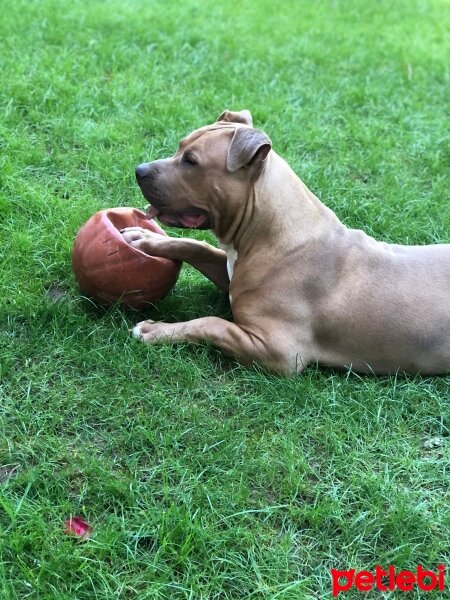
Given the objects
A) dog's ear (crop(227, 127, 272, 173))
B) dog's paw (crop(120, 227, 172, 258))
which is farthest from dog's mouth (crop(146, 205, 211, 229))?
dog's ear (crop(227, 127, 272, 173))

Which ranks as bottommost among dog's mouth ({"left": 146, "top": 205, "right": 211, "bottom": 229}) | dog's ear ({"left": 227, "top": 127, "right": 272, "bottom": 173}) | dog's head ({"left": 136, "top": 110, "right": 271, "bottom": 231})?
dog's mouth ({"left": 146, "top": 205, "right": 211, "bottom": 229})

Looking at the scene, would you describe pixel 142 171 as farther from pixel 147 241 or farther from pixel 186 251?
pixel 186 251

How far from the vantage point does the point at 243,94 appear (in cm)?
718

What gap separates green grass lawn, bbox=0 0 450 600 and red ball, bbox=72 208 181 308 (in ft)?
0.49

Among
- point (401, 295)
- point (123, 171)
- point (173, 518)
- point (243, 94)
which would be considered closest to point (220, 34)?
point (243, 94)

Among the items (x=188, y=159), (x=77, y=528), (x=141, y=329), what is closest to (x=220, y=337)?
(x=141, y=329)

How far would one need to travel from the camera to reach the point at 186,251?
4.49 m

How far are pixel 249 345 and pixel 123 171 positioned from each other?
227 cm

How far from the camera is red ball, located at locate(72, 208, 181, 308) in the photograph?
415 centimetres

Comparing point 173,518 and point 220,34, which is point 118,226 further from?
point 220,34

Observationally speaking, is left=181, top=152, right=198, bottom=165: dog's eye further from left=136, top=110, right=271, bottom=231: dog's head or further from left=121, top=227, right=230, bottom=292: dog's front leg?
left=121, top=227, right=230, bottom=292: dog's front leg

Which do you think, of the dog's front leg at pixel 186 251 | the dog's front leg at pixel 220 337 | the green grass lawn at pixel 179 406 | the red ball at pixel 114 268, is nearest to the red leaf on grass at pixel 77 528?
the green grass lawn at pixel 179 406

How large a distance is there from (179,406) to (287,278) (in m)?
0.97

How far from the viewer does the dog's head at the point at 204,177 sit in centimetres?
419
